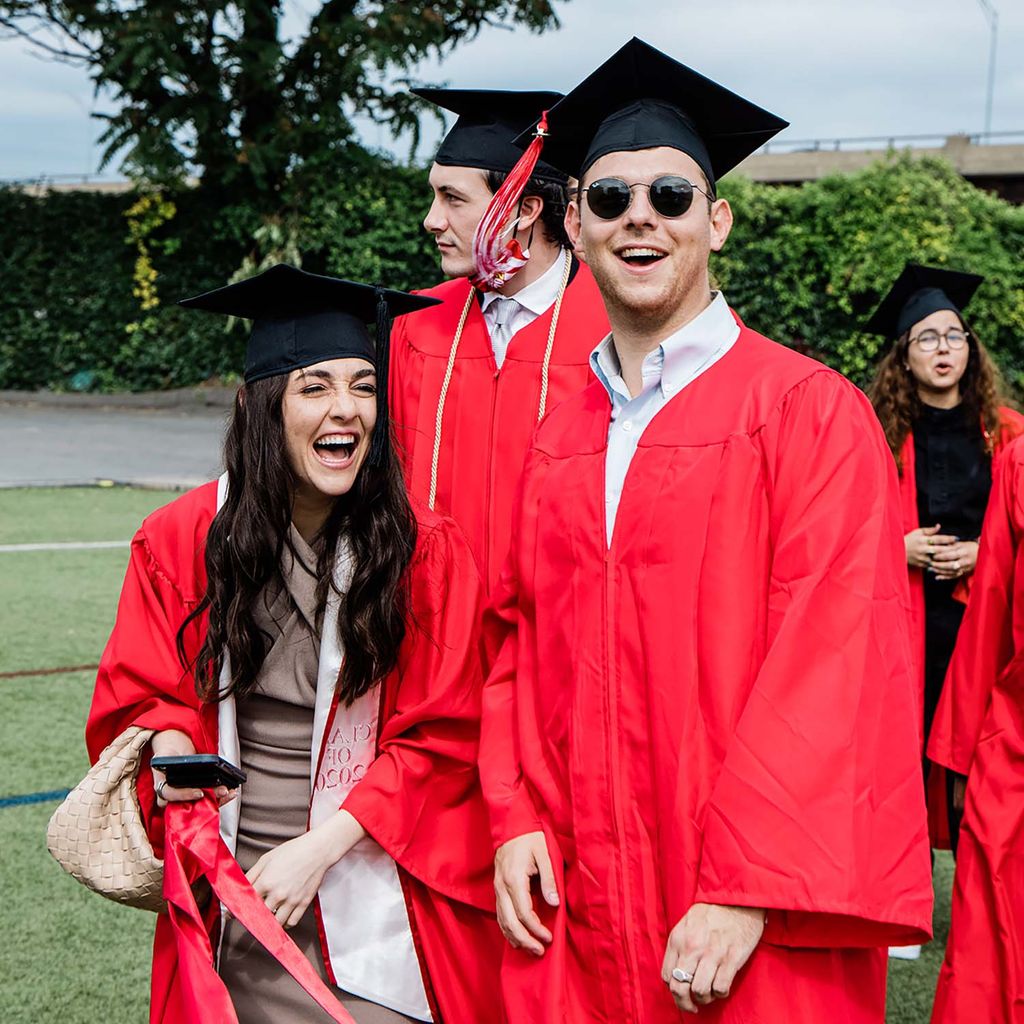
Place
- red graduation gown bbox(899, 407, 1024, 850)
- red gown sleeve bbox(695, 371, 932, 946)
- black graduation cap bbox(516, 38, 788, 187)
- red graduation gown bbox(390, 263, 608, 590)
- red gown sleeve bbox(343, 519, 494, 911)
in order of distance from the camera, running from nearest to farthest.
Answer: red gown sleeve bbox(695, 371, 932, 946) → black graduation cap bbox(516, 38, 788, 187) → red gown sleeve bbox(343, 519, 494, 911) → red graduation gown bbox(390, 263, 608, 590) → red graduation gown bbox(899, 407, 1024, 850)

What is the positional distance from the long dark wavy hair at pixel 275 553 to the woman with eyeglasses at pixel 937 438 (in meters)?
2.57

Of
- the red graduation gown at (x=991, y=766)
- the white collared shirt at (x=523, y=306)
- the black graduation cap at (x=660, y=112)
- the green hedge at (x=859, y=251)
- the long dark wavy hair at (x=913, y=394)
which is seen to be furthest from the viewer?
the green hedge at (x=859, y=251)

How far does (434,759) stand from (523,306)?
4.23ft

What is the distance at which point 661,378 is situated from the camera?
7.17 ft

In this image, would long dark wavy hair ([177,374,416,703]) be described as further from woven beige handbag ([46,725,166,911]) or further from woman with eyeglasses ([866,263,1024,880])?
woman with eyeglasses ([866,263,1024,880])

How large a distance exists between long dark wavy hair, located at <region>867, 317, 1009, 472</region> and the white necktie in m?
1.89

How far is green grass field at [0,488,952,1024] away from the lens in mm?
3637

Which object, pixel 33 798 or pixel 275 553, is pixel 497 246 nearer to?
pixel 275 553

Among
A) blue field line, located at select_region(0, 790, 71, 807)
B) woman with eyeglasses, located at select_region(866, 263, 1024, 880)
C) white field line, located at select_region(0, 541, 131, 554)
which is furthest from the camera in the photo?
white field line, located at select_region(0, 541, 131, 554)

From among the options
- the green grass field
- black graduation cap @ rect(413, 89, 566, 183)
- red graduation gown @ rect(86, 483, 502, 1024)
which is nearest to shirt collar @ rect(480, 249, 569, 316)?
black graduation cap @ rect(413, 89, 566, 183)

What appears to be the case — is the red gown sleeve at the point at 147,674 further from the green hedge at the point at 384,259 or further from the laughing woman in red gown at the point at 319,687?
the green hedge at the point at 384,259

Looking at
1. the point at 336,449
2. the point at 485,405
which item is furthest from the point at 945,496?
the point at 336,449

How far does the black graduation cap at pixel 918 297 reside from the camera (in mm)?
4754

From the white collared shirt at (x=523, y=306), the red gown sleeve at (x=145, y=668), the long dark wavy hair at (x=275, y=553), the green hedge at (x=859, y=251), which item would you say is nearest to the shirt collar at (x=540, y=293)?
the white collared shirt at (x=523, y=306)
